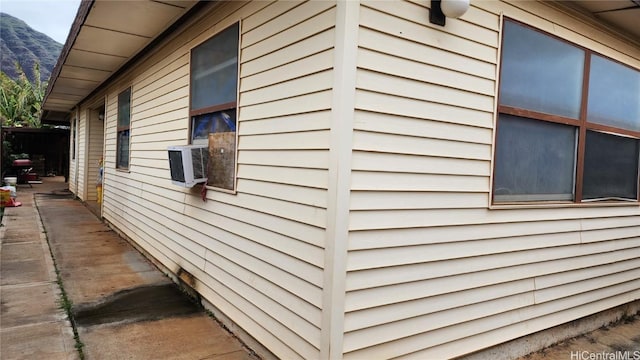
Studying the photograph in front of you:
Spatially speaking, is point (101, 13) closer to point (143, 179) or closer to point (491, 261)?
point (143, 179)

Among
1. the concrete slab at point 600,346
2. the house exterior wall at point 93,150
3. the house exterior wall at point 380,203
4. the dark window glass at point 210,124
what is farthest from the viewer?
the house exterior wall at point 93,150

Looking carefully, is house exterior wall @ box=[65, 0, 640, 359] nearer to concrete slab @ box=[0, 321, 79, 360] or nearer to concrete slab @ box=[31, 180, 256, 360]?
concrete slab @ box=[31, 180, 256, 360]

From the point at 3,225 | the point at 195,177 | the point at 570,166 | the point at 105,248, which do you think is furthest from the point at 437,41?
the point at 3,225

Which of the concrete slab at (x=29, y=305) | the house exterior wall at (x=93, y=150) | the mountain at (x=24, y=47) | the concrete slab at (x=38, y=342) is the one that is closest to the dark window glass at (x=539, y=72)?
the concrete slab at (x=38, y=342)

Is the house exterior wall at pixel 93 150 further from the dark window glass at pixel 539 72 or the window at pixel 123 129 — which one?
the dark window glass at pixel 539 72

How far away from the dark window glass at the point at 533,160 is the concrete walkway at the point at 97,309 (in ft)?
7.24

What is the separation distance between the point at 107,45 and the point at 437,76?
4.24m

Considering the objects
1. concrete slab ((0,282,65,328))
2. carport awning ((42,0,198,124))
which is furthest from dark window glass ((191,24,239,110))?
concrete slab ((0,282,65,328))

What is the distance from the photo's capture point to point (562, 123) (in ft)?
10.7

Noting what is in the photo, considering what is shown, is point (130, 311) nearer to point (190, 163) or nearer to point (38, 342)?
point (38, 342)

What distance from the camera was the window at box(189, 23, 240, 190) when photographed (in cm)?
326

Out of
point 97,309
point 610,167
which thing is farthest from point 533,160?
point 97,309

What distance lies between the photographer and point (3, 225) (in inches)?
271

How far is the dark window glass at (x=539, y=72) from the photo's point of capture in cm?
286
